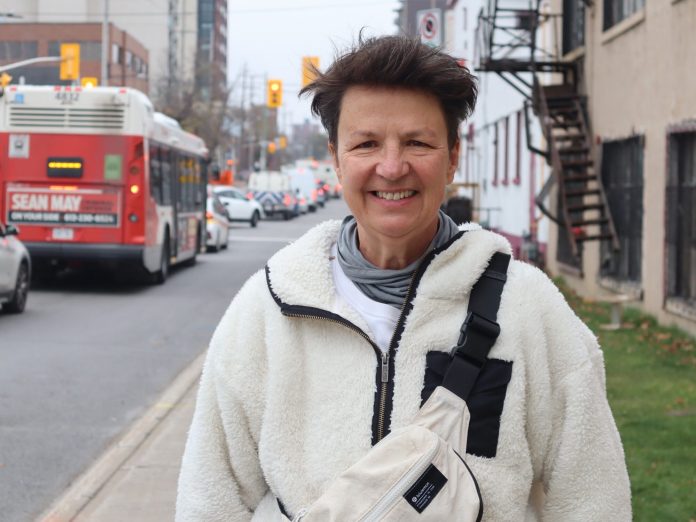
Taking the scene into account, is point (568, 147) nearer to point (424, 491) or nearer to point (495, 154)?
point (495, 154)

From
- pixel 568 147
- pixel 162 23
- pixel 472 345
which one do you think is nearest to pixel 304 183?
pixel 162 23

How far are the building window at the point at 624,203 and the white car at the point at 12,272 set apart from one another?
27.0 feet

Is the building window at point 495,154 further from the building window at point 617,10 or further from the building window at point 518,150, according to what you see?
the building window at point 617,10

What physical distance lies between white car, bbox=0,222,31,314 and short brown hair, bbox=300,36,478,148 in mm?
13270

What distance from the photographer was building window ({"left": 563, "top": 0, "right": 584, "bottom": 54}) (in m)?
19.2

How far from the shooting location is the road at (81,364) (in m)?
7.67

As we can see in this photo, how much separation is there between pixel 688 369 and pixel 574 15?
1116 centimetres

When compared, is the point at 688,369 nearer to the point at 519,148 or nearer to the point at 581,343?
the point at 581,343

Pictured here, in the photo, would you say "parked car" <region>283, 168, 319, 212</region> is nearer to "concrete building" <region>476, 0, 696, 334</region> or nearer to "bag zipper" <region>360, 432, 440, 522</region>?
"concrete building" <region>476, 0, 696, 334</region>

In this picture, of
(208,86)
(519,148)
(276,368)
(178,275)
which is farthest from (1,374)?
(208,86)

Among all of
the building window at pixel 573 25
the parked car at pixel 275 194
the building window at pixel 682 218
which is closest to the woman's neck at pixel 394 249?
the building window at pixel 682 218

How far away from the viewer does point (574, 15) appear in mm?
20125

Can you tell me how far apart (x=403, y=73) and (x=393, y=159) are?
0.57 feet

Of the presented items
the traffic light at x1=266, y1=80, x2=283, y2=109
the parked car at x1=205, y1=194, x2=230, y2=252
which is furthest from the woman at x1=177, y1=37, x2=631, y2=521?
the traffic light at x1=266, y1=80, x2=283, y2=109
